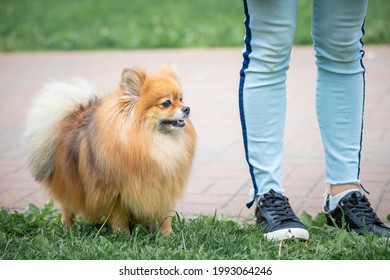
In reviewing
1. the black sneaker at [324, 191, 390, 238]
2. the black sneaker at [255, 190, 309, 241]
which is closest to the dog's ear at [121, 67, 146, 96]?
the black sneaker at [255, 190, 309, 241]

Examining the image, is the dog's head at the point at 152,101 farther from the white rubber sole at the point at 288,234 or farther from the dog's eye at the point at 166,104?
the white rubber sole at the point at 288,234

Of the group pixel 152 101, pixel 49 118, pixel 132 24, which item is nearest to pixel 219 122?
pixel 49 118

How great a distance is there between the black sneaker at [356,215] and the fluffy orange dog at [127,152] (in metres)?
0.78

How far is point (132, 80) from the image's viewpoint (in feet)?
10.2

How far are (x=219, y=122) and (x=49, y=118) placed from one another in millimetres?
2576

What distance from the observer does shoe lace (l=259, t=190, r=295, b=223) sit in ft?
10.4

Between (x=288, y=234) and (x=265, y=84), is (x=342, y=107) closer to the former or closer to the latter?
(x=265, y=84)

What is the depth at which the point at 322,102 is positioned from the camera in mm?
3324

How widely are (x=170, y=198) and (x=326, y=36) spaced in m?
1.06

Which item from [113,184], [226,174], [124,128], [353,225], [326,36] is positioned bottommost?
[226,174]

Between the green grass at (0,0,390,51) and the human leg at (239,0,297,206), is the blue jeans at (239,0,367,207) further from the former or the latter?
the green grass at (0,0,390,51)
